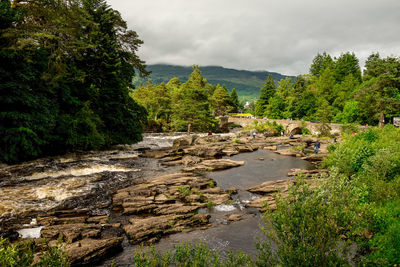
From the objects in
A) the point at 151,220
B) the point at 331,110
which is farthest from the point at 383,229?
the point at 331,110

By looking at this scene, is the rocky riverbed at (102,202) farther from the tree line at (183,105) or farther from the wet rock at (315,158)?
the tree line at (183,105)

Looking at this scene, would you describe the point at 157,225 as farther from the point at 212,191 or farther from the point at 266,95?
the point at 266,95

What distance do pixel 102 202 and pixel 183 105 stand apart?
39.7 m

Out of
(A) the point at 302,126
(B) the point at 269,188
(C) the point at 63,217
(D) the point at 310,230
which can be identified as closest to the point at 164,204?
(C) the point at 63,217

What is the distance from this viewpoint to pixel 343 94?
63.4 meters

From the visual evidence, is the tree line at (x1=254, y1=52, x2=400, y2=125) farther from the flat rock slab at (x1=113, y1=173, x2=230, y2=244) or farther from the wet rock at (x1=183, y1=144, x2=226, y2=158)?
the flat rock slab at (x1=113, y1=173, x2=230, y2=244)

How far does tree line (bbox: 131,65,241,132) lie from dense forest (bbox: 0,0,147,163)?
63.0 ft

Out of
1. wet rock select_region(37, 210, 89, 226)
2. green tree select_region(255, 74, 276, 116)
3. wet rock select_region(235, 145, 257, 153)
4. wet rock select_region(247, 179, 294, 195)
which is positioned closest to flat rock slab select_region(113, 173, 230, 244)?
wet rock select_region(37, 210, 89, 226)

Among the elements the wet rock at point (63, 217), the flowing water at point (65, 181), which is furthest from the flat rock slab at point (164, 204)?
the wet rock at point (63, 217)

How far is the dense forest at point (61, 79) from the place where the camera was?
19.0 m

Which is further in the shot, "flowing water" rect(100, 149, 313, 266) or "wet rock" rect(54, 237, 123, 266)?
"flowing water" rect(100, 149, 313, 266)

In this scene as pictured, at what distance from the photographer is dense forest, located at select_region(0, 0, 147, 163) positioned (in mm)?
18984

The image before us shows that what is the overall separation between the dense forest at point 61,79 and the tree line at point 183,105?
756 inches

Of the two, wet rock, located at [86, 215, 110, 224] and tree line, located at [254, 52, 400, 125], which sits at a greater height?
tree line, located at [254, 52, 400, 125]
